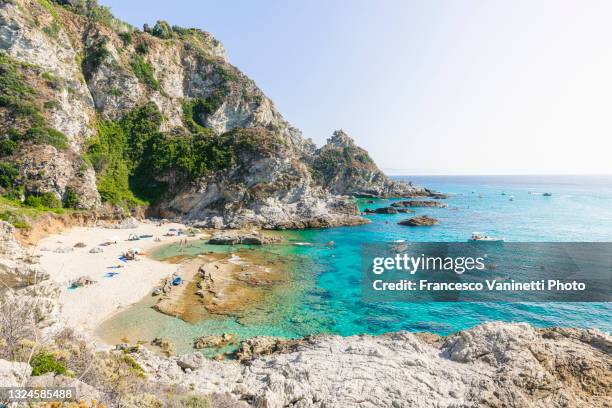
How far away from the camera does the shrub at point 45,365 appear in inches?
297

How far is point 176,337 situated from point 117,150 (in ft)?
158

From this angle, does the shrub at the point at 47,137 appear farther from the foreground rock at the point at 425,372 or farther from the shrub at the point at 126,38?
the foreground rock at the point at 425,372

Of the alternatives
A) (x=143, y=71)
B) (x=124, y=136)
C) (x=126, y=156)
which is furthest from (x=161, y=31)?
(x=126, y=156)

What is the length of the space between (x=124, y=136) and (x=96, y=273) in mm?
39436

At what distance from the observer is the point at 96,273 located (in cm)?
2605

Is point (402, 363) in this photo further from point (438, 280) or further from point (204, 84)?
point (204, 84)

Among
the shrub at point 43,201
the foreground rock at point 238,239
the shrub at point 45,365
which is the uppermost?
the shrub at point 43,201

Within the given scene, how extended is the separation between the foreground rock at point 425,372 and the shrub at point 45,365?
4388 millimetres

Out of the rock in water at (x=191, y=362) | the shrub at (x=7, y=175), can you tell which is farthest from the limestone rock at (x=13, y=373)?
Answer: the shrub at (x=7, y=175)

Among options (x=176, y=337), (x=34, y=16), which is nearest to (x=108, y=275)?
(x=176, y=337)

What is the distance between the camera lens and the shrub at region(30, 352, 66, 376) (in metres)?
7.53

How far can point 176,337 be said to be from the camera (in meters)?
18.4

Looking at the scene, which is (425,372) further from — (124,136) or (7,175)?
(124,136)

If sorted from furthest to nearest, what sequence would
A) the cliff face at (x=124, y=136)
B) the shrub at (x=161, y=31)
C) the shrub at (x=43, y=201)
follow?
the shrub at (x=161, y=31) < the cliff face at (x=124, y=136) < the shrub at (x=43, y=201)
